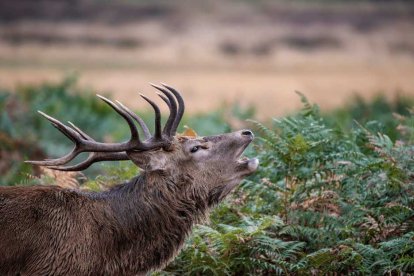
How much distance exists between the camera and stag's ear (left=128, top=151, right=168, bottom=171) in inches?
308

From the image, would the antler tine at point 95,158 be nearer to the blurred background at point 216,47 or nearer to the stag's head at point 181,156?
the stag's head at point 181,156

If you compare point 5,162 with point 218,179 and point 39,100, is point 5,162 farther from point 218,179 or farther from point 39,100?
point 218,179

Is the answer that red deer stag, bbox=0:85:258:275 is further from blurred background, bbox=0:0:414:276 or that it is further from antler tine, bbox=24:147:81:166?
blurred background, bbox=0:0:414:276

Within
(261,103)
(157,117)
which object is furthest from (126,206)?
(261,103)

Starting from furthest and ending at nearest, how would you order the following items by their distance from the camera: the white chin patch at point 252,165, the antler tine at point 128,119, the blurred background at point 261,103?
the blurred background at point 261,103, the white chin patch at point 252,165, the antler tine at point 128,119

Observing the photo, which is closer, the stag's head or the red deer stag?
the red deer stag

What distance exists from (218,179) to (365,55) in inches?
1401

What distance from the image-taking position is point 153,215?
7742 mm

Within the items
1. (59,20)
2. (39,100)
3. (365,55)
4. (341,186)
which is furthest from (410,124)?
(59,20)

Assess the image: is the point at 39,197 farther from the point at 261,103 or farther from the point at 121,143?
the point at 261,103

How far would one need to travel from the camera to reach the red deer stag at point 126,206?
730cm

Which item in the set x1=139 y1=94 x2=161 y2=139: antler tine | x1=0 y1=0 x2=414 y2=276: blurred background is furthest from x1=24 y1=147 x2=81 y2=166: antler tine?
x1=0 y1=0 x2=414 y2=276: blurred background

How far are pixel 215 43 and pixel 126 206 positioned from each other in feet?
120

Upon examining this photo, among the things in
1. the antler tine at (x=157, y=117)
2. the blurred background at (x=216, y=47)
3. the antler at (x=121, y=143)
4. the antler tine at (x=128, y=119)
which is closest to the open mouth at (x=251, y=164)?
the antler at (x=121, y=143)
